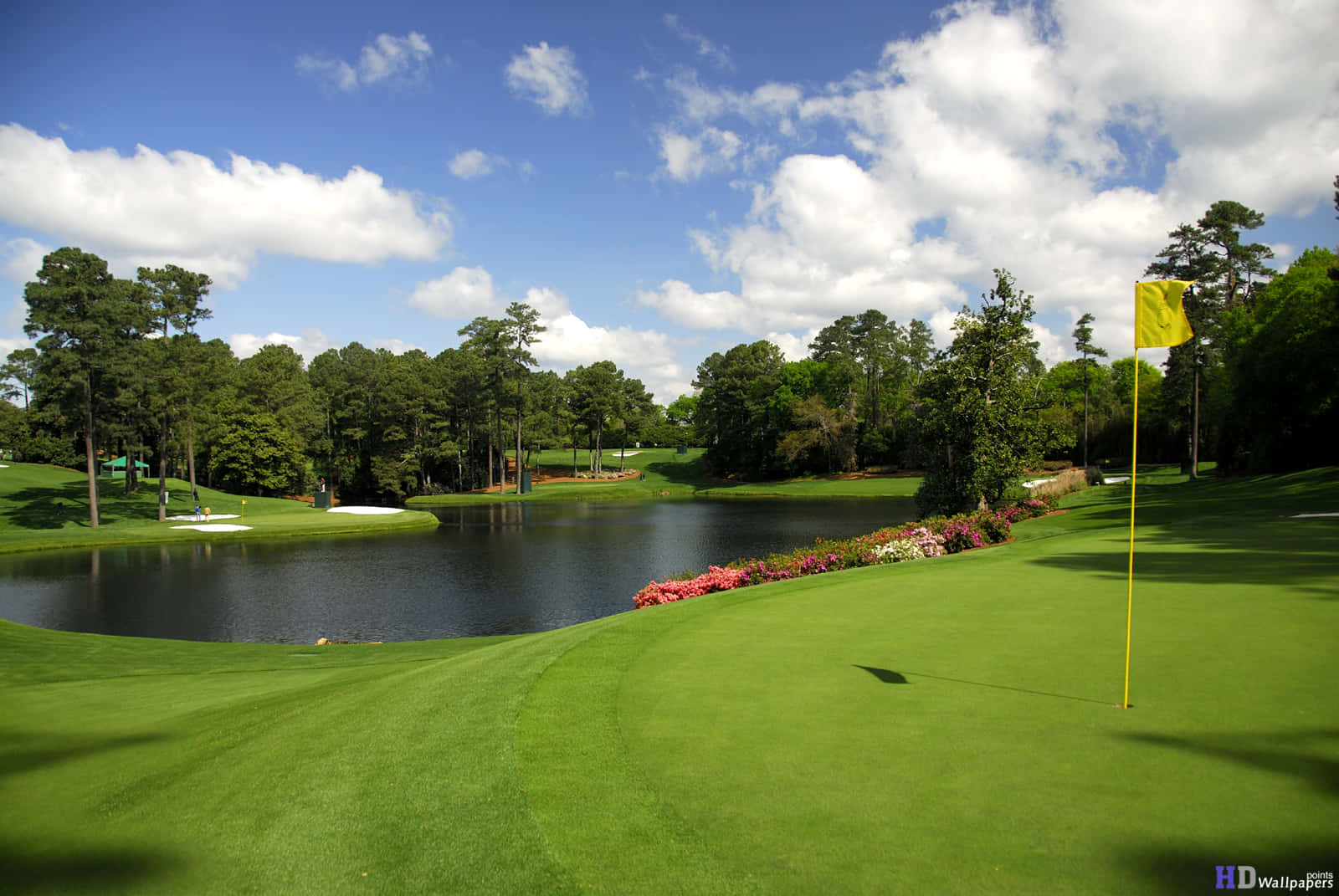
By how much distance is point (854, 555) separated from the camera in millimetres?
17500

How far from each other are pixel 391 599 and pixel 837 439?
200 ft

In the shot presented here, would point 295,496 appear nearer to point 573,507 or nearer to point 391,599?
point 573,507

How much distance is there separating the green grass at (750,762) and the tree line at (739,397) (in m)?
15.6

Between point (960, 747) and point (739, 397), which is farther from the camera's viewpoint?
point (739, 397)

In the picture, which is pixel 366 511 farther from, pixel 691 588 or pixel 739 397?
pixel 739 397

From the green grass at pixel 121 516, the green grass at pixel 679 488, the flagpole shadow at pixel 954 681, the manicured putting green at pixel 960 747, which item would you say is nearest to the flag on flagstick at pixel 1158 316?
the flagpole shadow at pixel 954 681

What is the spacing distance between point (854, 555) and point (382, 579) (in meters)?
17.8

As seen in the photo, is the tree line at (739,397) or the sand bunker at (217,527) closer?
the tree line at (739,397)

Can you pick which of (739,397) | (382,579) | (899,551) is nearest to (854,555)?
(899,551)

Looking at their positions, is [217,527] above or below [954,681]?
below

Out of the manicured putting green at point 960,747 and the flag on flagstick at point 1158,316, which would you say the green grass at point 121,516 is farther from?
the flag on flagstick at point 1158,316

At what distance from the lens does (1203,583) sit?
1001cm

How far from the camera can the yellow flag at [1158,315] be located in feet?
20.9

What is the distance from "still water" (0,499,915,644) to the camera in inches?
765
